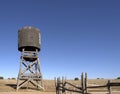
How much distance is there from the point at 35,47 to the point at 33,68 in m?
3.61

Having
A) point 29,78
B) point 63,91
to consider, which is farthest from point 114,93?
point 29,78

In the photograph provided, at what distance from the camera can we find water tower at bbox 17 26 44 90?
3916 cm

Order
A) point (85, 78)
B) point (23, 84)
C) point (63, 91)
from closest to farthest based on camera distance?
point (85, 78)
point (63, 91)
point (23, 84)

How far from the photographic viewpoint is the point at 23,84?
38.7 metres

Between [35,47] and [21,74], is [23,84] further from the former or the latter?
[35,47]

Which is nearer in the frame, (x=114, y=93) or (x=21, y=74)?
(x=114, y=93)

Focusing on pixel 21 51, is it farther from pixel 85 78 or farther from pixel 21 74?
pixel 85 78

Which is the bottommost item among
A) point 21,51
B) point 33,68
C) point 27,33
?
point 33,68


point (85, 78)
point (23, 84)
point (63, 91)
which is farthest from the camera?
point (23, 84)

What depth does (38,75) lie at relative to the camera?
39781 millimetres

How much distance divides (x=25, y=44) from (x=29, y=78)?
18.9 feet

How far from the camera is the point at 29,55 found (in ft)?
130

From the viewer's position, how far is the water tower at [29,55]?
39156mm

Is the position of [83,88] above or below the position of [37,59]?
below
